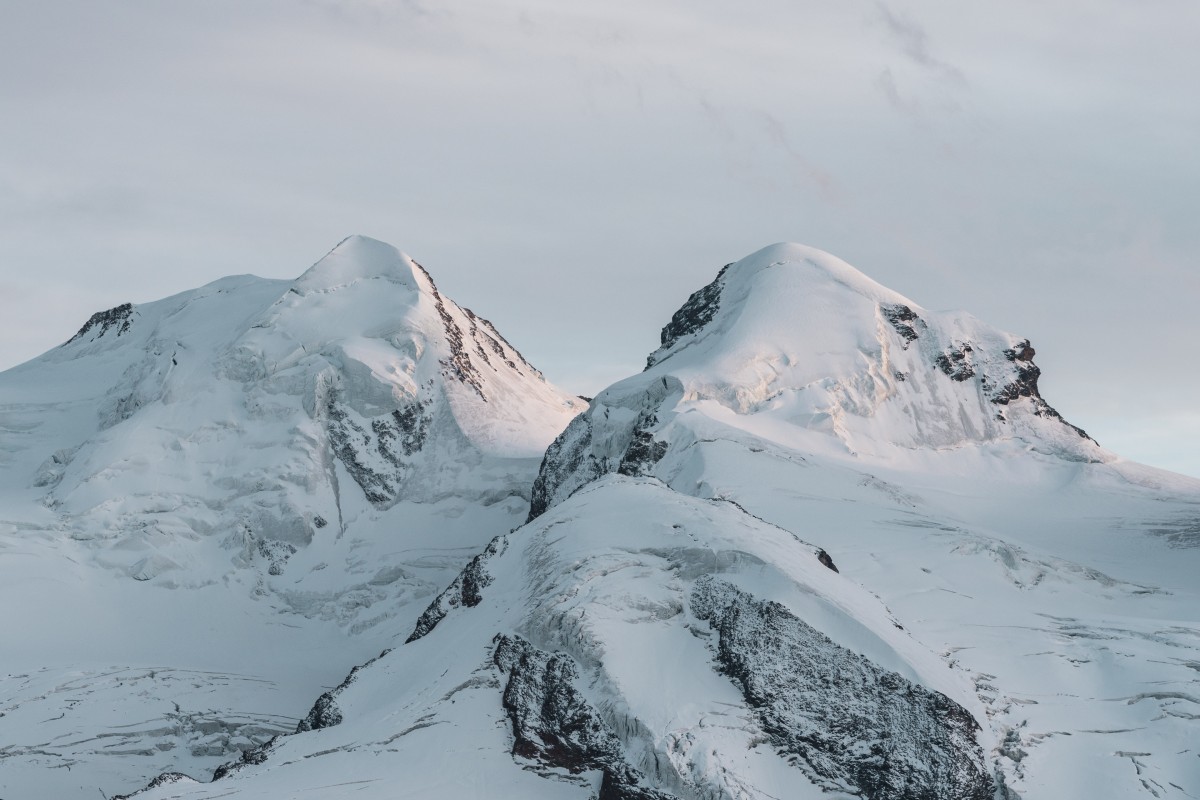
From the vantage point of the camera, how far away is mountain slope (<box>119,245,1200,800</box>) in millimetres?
81500

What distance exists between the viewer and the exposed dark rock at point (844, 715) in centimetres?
8088

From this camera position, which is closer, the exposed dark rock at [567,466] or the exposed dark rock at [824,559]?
the exposed dark rock at [824,559]

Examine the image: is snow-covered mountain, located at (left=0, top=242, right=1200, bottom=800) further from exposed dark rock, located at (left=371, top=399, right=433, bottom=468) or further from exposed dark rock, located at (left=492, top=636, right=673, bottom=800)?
exposed dark rock, located at (left=371, top=399, right=433, bottom=468)

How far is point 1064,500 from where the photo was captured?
151375mm

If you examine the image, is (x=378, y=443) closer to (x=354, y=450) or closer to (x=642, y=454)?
(x=354, y=450)

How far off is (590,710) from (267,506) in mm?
98692

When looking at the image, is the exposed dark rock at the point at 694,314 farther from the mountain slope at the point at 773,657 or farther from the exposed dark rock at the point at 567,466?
the mountain slope at the point at 773,657

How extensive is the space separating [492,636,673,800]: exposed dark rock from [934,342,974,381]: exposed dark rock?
95344 millimetres

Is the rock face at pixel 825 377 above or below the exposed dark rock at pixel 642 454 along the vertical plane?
above

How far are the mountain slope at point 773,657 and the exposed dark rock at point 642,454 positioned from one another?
353 millimetres

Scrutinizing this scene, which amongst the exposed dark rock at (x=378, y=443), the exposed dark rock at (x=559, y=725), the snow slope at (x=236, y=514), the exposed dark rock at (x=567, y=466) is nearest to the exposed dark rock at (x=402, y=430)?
the exposed dark rock at (x=378, y=443)

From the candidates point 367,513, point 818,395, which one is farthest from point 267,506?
point 818,395

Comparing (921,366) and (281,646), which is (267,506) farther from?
(921,366)

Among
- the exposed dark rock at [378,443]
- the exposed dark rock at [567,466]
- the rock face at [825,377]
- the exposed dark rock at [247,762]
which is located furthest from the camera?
the exposed dark rock at [378,443]
